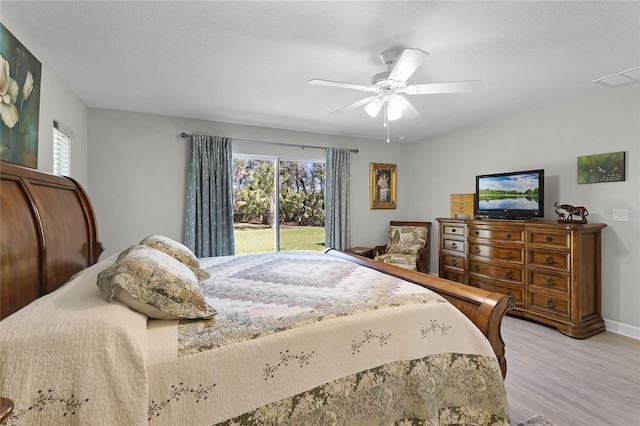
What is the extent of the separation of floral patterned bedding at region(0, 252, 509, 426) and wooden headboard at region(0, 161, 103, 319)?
0.17 m

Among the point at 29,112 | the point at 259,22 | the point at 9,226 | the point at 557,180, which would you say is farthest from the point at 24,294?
the point at 557,180

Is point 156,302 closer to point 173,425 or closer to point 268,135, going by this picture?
point 173,425

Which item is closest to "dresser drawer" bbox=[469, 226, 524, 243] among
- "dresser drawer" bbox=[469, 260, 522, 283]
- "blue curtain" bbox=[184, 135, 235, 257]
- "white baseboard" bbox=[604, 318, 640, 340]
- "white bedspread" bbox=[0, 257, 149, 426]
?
"dresser drawer" bbox=[469, 260, 522, 283]

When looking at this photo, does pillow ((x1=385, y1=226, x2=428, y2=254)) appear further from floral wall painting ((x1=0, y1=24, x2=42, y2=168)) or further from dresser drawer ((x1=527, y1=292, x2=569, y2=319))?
floral wall painting ((x1=0, y1=24, x2=42, y2=168))

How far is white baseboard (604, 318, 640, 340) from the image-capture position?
2.93 metres

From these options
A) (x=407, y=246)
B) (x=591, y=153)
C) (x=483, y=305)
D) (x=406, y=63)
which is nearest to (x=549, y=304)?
(x=591, y=153)

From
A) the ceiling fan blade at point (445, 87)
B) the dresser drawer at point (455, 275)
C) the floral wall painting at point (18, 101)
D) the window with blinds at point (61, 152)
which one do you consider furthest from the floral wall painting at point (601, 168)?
the window with blinds at point (61, 152)

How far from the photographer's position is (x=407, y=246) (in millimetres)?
4969

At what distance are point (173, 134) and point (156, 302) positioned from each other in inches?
131

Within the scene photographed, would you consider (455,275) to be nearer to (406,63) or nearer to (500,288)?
(500,288)

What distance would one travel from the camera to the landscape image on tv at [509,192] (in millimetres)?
3529

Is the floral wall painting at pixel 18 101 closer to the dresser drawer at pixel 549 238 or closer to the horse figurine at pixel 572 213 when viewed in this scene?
the dresser drawer at pixel 549 238

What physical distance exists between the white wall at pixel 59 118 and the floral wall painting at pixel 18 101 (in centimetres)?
13

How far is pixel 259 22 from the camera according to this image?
195 centimetres
